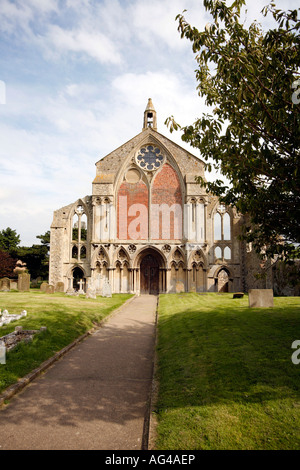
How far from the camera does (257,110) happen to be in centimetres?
601

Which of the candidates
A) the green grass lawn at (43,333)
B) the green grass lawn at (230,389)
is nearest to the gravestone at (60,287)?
the green grass lawn at (43,333)

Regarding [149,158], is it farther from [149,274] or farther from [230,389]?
[230,389]

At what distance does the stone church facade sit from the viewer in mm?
30188

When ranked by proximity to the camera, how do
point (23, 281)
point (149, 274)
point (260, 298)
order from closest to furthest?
point (260, 298)
point (23, 281)
point (149, 274)

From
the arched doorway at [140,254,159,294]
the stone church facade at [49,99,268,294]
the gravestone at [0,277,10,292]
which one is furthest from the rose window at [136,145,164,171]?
the gravestone at [0,277,10,292]

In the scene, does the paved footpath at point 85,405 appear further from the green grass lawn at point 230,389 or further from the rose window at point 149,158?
the rose window at point 149,158

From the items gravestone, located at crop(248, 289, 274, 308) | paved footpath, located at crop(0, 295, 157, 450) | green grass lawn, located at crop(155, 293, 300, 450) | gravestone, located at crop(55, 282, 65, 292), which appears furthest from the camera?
gravestone, located at crop(55, 282, 65, 292)

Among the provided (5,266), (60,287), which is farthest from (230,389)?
(5,266)

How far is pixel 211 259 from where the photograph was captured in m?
30.6

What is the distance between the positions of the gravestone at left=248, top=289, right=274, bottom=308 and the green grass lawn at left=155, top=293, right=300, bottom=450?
4451mm

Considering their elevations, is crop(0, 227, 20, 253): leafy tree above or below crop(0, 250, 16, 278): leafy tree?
above

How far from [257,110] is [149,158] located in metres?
26.7

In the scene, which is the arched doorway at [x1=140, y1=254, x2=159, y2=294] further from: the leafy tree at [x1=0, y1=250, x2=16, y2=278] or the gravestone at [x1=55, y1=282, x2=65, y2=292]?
the leafy tree at [x1=0, y1=250, x2=16, y2=278]
